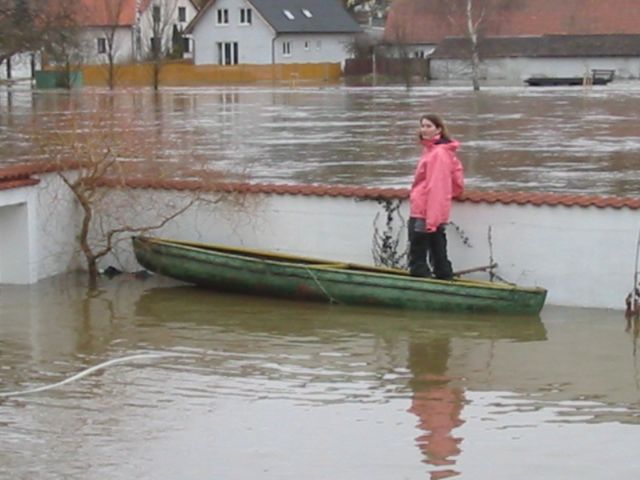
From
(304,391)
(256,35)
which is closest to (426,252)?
(304,391)

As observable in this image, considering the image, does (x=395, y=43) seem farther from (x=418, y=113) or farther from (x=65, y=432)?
(x=65, y=432)

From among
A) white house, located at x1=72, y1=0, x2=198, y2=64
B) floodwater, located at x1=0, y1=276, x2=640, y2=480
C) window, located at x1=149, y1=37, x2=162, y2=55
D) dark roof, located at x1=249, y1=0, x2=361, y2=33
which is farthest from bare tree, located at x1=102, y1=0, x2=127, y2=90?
floodwater, located at x1=0, y1=276, x2=640, y2=480

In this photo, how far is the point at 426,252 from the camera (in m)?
13.4

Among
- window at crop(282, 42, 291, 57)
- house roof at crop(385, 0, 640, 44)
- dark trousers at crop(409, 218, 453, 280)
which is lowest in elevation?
dark trousers at crop(409, 218, 453, 280)

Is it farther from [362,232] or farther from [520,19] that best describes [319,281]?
[520,19]

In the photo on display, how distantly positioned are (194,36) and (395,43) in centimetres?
1406

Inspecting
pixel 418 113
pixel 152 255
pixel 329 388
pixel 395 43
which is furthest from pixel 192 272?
pixel 395 43

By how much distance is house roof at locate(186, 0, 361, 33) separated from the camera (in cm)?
9281

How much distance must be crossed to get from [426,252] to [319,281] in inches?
43.4

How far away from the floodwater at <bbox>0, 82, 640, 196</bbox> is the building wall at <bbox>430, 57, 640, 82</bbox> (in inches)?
751

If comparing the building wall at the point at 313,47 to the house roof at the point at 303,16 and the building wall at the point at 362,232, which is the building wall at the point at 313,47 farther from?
the building wall at the point at 362,232

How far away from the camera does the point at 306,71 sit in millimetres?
91562

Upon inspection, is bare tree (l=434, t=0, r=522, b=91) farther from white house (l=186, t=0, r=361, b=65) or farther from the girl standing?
the girl standing

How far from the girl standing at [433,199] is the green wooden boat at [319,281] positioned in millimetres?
253
